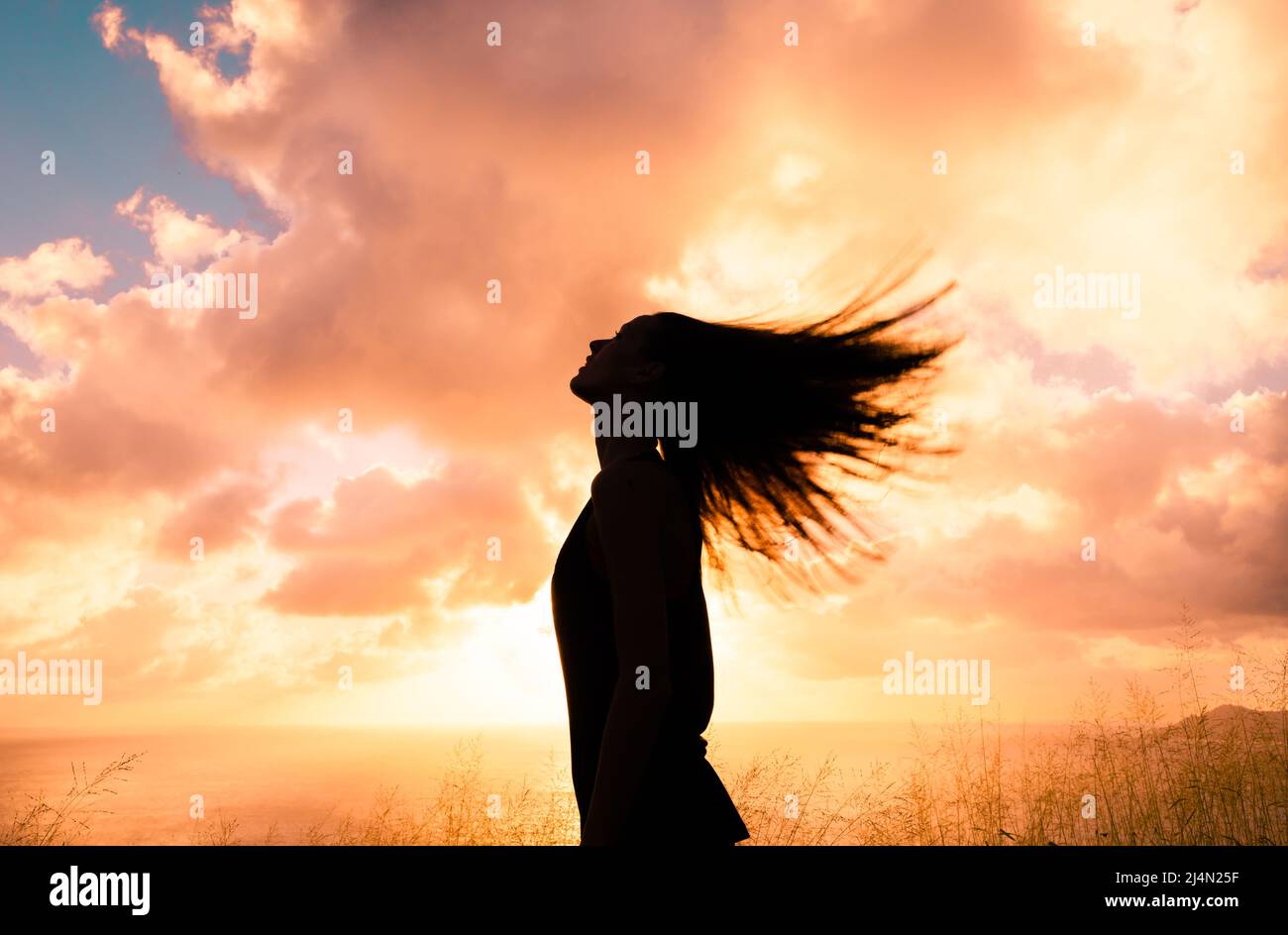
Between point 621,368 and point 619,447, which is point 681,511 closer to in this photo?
point 619,447

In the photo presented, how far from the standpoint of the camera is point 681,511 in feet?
8.37

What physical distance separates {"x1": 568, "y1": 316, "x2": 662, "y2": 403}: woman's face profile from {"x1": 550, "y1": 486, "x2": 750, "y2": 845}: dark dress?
388 mm

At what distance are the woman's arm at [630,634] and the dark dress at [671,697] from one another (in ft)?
0.28

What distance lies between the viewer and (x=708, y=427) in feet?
9.93

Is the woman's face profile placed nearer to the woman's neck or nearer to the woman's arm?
the woman's neck

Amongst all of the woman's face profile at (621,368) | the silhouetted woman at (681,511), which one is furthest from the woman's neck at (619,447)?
the woman's face profile at (621,368)

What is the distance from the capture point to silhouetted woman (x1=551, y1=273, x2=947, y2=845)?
232 centimetres

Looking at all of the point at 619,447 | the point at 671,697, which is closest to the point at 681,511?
the point at 619,447

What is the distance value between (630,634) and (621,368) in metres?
0.89

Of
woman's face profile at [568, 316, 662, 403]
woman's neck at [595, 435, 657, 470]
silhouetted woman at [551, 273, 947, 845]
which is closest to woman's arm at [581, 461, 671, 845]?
silhouetted woman at [551, 273, 947, 845]

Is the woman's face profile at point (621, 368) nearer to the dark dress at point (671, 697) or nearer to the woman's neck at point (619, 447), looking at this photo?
the woman's neck at point (619, 447)

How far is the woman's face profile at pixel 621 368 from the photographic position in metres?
2.85
